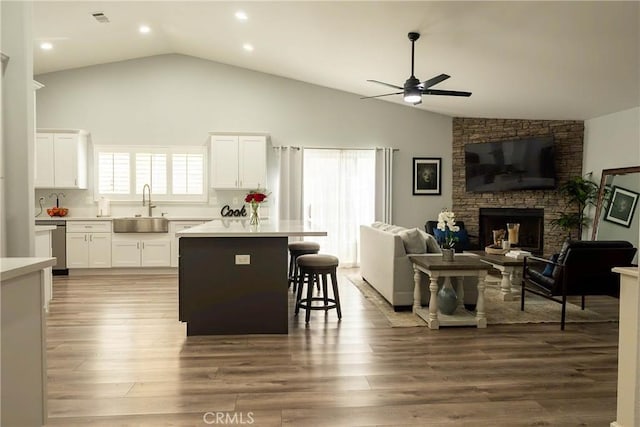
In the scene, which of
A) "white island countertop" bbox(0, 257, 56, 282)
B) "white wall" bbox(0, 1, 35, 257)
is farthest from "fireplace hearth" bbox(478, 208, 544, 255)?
→ "white island countertop" bbox(0, 257, 56, 282)

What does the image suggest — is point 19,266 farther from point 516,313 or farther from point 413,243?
point 516,313

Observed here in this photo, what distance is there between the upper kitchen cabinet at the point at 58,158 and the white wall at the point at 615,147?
8.65 metres

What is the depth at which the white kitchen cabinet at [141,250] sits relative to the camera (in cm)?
696

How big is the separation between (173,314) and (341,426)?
9.14 feet

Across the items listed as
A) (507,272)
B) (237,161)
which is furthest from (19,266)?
(237,161)

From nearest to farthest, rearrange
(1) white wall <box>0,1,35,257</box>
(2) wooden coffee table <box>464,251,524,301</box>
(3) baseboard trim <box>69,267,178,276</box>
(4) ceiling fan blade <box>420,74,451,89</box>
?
(1) white wall <box>0,1,35,257</box> < (4) ceiling fan blade <box>420,74,451,89</box> < (2) wooden coffee table <box>464,251,524,301</box> < (3) baseboard trim <box>69,267,178,276</box>

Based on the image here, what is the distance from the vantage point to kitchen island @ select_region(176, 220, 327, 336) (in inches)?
147

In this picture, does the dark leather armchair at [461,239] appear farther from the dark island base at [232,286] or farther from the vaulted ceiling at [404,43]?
the dark island base at [232,286]

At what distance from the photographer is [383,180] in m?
7.88

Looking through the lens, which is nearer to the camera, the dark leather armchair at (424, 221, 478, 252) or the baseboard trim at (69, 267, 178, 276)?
the baseboard trim at (69, 267, 178, 276)

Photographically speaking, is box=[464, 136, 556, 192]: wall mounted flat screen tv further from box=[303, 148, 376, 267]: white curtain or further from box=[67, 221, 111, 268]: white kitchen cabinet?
box=[67, 221, 111, 268]: white kitchen cabinet

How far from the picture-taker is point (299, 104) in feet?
25.6

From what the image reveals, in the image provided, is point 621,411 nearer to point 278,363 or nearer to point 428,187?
point 278,363

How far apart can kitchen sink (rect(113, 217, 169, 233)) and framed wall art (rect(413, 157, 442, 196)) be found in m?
4.60
